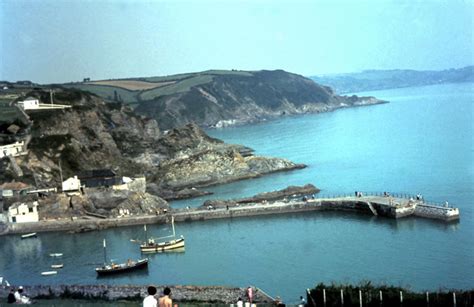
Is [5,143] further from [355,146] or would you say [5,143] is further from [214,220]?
[355,146]

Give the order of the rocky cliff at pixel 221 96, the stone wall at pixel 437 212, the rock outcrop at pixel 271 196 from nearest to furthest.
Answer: the stone wall at pixel 437 212
the rock outcrop at pixel 271 196
the rocky cliff at pixel 221 96

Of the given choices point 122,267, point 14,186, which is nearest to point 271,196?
point 14,186

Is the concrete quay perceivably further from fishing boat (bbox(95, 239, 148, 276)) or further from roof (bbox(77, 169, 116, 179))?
fishing boat (bbox(95, 239, 148, 276))

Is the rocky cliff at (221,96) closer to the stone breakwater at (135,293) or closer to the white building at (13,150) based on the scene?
the white building at (13,150)

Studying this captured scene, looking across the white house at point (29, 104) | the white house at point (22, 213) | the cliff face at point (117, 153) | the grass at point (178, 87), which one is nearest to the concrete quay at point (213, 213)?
the white house at point (22, 213)

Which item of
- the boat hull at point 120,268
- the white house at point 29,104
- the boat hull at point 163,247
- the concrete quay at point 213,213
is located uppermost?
the white house at point 29,104
